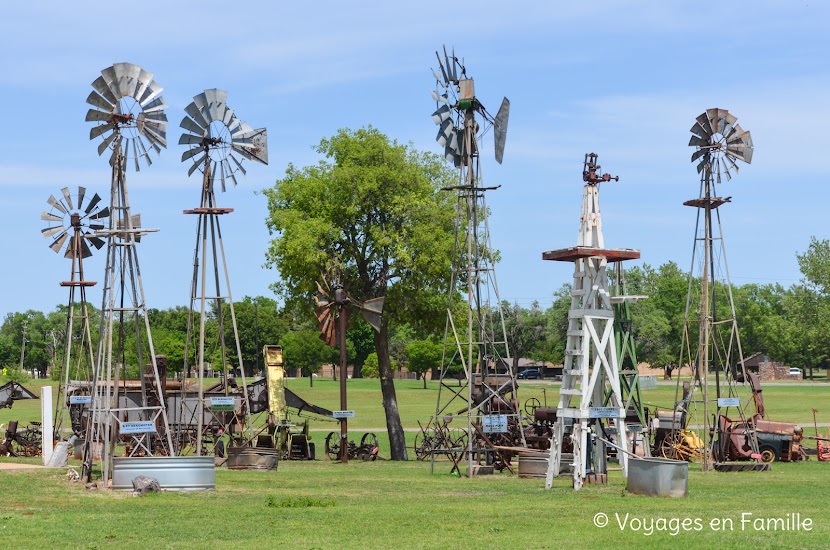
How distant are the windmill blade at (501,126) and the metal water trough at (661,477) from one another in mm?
13396

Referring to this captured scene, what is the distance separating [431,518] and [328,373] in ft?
498

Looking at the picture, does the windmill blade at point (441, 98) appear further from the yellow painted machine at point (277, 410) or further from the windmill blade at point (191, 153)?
the yellow painted machine at point (277, 410)

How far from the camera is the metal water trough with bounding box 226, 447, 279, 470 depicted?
37.2 meters

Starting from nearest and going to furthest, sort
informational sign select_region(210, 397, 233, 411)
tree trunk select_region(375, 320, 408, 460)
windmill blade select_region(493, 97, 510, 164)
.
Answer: windmill blade select_region(493, 97, 510, 164), informational sign select_region(210, 397, 233, 411), tree trunk select_region(375, 320, 408, 460)

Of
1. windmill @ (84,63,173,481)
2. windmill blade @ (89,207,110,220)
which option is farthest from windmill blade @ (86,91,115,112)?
windmill blade @ (89,207,110,220)

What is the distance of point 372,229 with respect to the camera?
161 feet

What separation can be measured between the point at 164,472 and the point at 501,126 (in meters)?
15.1

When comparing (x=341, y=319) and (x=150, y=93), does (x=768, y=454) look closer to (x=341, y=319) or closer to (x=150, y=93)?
(x=341, y=319)

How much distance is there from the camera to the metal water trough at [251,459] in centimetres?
3725

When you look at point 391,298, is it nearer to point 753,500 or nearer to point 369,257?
point 369,257

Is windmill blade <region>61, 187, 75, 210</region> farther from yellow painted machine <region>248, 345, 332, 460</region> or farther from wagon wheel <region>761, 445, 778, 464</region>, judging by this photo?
wagon wheel <region>761, 445, 778, 464</region>

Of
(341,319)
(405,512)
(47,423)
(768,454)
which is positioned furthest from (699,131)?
(47,423)

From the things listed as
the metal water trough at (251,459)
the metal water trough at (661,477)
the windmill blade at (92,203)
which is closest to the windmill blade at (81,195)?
the windmill blade at (92,203)

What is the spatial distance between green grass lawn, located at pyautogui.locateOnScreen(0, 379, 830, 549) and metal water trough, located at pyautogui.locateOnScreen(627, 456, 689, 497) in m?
0.40
